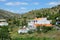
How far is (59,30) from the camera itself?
56750 mm

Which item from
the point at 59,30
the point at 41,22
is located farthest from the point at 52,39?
the point at 41,22

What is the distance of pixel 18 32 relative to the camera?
60.5 meters

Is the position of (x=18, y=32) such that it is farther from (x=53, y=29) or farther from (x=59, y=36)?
(x=59, y=36)

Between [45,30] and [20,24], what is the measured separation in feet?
58.4

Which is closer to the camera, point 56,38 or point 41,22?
point 56,38

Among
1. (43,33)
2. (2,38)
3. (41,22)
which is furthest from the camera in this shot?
(41,22)

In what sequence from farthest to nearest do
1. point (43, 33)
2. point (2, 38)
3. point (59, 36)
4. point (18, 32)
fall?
point (18, 32), point (43, 33), point (59, 36), point (2, 38)

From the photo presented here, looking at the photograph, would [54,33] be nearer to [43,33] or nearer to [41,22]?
[43,33]

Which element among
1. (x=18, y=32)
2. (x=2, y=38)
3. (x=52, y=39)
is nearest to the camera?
(x=2, y=38)

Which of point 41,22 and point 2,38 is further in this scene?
point 41,22

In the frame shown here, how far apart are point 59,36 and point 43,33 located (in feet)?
16.9

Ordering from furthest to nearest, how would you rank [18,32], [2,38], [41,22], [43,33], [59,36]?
[41,22]
[18,32]
[43,33]
[59,36]
[2,38]

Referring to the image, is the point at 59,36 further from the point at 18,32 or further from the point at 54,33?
the point at 18,32

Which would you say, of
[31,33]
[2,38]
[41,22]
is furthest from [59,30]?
[2,38]
